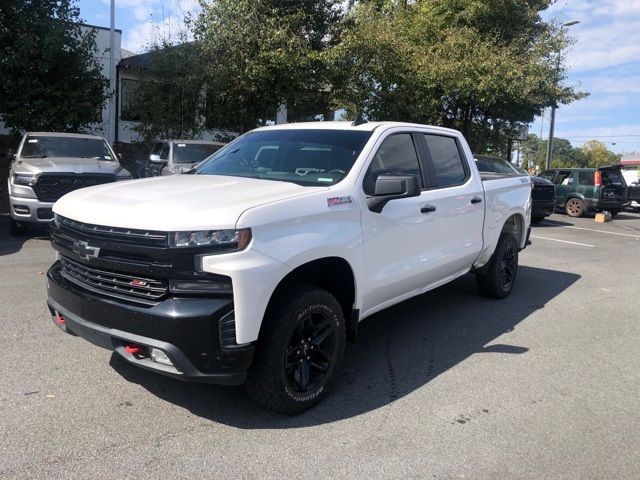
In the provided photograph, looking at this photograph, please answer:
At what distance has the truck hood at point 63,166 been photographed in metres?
9.27

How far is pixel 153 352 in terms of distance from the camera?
319cm

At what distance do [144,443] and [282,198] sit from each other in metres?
1.63

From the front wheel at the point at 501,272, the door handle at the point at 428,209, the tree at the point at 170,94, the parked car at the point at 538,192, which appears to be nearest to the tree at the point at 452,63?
the parked car at the point at 538,192

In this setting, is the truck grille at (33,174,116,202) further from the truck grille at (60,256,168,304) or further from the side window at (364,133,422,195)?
the side window at (364,133,422,195)

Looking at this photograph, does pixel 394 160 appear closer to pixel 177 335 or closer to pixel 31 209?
pixel 177 335

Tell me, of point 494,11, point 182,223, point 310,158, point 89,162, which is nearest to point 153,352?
point 182,223

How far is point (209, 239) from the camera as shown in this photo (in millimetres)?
3074

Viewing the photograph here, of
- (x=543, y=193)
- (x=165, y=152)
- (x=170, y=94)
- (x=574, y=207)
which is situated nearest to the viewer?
(x=165, y=152)

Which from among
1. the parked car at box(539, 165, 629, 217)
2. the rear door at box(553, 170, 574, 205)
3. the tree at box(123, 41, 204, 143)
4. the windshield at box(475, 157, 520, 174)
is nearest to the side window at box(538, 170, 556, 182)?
the rear door at box(553, 170, 574, 205)

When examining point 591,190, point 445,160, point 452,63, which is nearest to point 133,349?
point 445,160

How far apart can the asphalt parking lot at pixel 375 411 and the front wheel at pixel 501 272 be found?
0.71 m

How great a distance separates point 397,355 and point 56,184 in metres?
6.94

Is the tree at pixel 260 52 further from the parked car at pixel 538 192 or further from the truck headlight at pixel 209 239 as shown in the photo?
the truck headlight at pixel 209 239

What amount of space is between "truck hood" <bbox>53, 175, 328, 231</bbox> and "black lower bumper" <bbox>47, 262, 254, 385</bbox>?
0.44 metres
